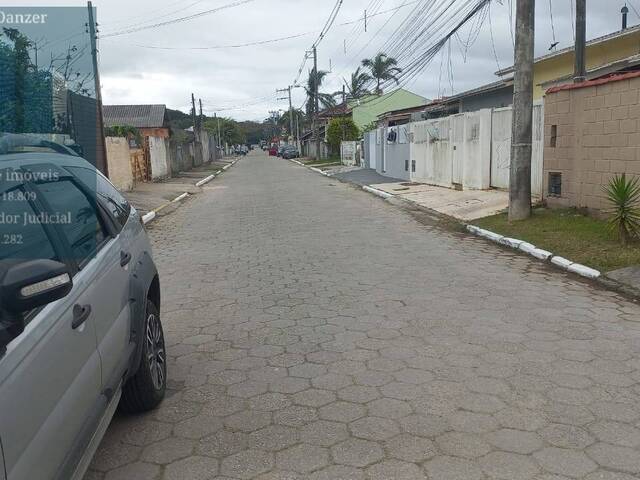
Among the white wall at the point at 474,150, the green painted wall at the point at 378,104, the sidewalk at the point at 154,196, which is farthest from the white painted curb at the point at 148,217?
the green painted wall at the point at 378,104

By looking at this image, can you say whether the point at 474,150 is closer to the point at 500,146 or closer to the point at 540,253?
the point at 500,146

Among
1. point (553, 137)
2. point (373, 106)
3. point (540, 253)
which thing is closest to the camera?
point (540, 253)

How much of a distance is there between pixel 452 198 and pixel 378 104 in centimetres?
3741

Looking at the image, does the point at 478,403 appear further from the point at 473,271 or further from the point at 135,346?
the point at 473,271

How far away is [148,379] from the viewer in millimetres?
3420

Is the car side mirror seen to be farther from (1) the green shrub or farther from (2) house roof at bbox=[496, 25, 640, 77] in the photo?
(1) the green shrub

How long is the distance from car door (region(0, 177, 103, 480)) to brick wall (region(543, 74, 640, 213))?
8.14m

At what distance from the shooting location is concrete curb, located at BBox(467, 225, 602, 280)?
268 inches

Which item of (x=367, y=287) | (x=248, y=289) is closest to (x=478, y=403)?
(x=367, y=287)

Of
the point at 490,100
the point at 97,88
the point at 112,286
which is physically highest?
the point at 97,88

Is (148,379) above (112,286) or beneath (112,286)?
beneath

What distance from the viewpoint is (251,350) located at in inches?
176

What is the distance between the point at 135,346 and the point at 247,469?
91 centimetres

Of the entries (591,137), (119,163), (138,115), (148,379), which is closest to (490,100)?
(591,137)
